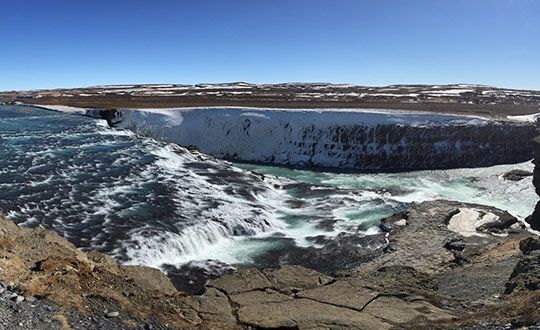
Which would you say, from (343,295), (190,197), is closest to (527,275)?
(343,295)

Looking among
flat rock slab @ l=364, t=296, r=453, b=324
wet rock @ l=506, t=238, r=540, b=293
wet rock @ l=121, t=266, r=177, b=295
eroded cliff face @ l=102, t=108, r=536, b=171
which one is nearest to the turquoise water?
eroded cliff face @ l=102, t=108, r=536, b=171

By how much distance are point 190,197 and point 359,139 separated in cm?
1990

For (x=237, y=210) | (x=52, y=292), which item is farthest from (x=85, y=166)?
(x=52, y=292)

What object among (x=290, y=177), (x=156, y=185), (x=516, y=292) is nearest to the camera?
(x=516, y=292)

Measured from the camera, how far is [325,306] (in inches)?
455

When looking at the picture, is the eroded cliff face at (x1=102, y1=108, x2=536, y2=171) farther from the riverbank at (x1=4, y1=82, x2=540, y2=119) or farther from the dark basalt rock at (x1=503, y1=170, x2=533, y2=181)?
the riverbank at (x1=4, y1=82, x2=540, y2=119)

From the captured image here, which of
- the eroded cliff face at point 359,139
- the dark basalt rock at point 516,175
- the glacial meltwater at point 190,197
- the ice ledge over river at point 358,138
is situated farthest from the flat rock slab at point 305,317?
the eroded cliff face at point 359,139

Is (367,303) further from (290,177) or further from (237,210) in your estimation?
(290,177)

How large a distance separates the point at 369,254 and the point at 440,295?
4964mm

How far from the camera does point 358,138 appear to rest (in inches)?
1560

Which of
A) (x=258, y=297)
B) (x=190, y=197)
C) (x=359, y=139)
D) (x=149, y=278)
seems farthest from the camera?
(x=359, y=139)

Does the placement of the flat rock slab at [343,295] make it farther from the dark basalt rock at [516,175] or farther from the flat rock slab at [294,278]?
the dark basalt rock at [516,175]

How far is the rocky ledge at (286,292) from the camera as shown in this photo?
8.62 meters

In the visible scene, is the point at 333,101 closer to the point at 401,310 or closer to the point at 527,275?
the point at 527,275
